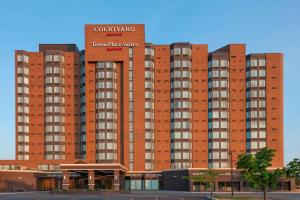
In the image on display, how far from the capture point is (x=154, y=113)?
151 m

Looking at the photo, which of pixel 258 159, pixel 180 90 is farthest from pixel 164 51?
pixel 258 159

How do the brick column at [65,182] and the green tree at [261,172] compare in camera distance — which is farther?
the brick column at [65,182]

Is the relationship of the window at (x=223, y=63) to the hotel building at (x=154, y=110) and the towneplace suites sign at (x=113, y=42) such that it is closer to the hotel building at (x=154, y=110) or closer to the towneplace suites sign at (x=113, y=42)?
the hotel building at (x=154, y=110)

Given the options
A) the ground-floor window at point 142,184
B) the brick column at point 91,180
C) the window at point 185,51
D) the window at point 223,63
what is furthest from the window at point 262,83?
the brick column at point 91,180

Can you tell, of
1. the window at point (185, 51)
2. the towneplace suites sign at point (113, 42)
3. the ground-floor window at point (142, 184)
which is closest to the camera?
the ground-floor window at point (142, 184)

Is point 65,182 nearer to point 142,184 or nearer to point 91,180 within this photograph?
point 91,180

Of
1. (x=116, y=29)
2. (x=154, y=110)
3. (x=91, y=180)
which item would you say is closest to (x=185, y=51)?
(x=154, y=110)

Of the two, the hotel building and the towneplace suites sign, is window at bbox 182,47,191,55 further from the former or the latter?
the towneplace suites sign

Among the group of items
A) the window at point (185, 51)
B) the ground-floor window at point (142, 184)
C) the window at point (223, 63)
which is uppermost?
the window at point (185, 51)

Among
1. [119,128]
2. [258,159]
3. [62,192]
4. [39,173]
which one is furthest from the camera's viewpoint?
[119,128]

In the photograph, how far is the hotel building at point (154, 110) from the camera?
148 metres

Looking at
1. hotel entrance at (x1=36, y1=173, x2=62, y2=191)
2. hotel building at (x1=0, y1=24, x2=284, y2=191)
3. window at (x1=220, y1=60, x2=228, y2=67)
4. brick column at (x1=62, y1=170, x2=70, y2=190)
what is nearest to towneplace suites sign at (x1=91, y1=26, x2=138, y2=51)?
hotel building at (x1=0, y1=24, x2=284, y2=191)

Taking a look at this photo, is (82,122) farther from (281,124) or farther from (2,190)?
(281,124)

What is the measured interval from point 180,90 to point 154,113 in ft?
40.6
